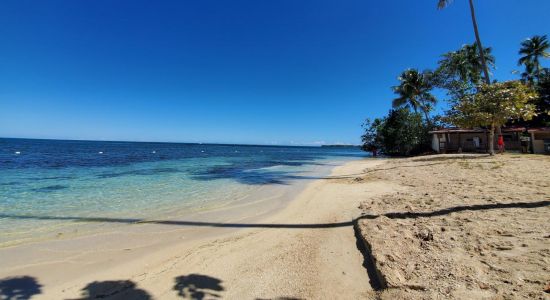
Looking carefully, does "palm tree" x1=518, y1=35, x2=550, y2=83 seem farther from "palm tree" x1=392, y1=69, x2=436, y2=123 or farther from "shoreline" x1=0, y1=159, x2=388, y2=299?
"shoreline" x1=0, y1=159, x2=388, y2=299

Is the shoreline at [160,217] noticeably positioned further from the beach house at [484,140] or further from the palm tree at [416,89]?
the palm tree at [416,89]

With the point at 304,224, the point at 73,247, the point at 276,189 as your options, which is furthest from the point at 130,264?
the point at 276,189

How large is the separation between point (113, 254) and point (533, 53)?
173ft

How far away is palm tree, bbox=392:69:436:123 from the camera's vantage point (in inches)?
1444

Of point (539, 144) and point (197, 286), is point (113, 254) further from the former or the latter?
point (539, 144)

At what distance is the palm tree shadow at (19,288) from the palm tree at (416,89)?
4056 cm

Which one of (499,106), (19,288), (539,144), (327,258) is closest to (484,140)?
(539,144)

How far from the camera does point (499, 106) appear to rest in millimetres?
16656

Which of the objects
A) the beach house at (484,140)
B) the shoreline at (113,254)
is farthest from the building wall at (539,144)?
the shoreline at (113,254)

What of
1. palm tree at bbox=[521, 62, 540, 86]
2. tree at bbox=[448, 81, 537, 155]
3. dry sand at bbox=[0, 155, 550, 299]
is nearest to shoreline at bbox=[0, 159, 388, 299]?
dry sand at bbox=[0, 155, 550, 299]

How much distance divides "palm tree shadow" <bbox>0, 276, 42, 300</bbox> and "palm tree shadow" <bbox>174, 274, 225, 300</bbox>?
6.61ft

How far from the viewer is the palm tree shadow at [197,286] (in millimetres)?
3406

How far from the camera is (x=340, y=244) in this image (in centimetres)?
488

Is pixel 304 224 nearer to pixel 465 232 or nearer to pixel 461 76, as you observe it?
pixel 465 232
